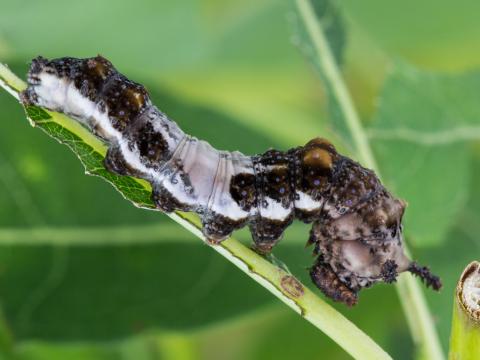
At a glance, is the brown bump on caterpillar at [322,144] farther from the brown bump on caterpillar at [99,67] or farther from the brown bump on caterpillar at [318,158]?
the brown bump on caterpillar at [99,67]

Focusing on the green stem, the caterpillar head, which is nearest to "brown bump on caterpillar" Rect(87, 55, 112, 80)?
the green stem

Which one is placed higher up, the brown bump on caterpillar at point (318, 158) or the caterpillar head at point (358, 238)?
the brown bump on caterpillar at point (318, 158)

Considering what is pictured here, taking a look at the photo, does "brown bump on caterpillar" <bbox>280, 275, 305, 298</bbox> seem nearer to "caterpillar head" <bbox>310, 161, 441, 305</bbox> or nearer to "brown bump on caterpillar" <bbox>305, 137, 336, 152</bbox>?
"caterpillar head" <bbox>310, 161, 441, 305</bbox>

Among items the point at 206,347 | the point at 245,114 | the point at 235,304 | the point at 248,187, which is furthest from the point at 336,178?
the point at 206,347

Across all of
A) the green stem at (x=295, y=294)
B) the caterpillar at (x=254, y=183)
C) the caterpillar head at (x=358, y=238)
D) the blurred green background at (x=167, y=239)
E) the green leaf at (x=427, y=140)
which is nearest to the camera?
the green stem at (x=295, y=294)

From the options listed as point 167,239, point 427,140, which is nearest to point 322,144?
point 427,140

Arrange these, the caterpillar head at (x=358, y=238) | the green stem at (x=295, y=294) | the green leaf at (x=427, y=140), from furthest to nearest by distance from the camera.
→ the green leaf at (x=427, y=140) < the caterpillar head at (x=358, y=238) < the green stem at (x=295, y=294)

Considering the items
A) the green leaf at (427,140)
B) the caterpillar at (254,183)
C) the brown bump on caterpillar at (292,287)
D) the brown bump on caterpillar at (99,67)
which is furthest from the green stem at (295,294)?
the green leaf at (427,140)
